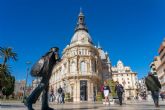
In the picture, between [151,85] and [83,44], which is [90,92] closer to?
[83,44]

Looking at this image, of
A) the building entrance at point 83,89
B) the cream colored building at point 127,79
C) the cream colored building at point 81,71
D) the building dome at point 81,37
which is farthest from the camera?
the cream colored building at point 127,79

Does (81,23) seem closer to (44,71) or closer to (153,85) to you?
(153,85)

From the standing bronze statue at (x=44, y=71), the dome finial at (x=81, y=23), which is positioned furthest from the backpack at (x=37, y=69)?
the dome finial at (x=81, y=23)

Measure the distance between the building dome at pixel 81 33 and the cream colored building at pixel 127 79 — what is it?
55.3 meters

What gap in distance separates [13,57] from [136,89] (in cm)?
8430

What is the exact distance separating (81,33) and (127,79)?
62037 mm

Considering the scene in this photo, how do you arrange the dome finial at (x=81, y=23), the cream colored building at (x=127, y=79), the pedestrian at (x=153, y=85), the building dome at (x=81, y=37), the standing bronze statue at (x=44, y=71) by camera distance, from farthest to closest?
the cream colored building at (x=127, y=79) → the dome finial at (x=81, y=23) → the building dome at (x=81, y=37) → the pedestrian at (x=153, y=85) → the standing bronze statue at (x=44, y=71)

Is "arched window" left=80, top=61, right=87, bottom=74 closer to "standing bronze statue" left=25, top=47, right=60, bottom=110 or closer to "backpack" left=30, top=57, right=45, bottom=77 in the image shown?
"standing bronze statue" left=25, top=47, right=60, bottom=110

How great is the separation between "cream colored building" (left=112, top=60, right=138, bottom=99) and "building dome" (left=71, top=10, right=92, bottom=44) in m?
55.3

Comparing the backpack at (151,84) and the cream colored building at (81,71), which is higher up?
the cream colored building at (81,71)

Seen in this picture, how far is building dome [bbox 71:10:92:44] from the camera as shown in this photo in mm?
62188

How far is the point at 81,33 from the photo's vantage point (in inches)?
2584

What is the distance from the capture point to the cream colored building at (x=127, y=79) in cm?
11269

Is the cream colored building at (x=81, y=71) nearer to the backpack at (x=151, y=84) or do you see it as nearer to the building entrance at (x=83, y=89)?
the building entrance at (x=83, y=89)
